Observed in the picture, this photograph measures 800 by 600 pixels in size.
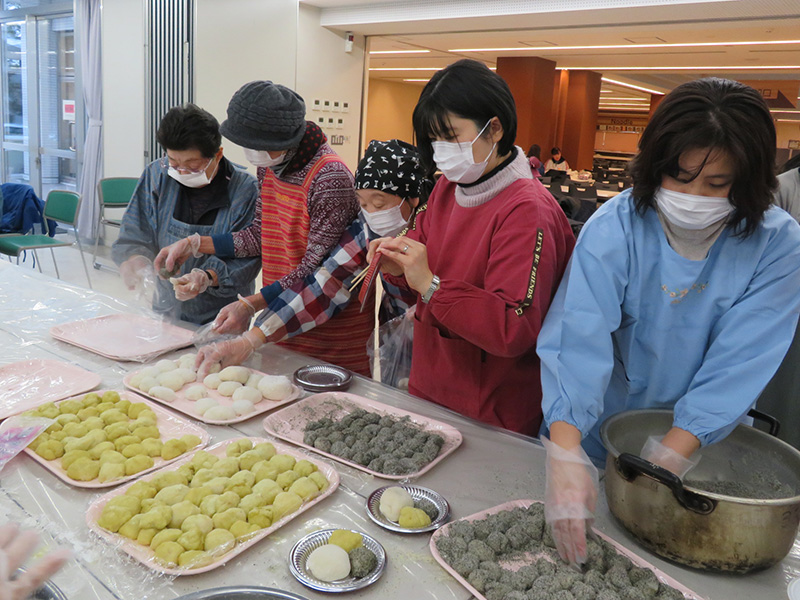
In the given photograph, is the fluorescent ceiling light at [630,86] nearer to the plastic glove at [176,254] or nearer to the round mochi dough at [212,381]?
the plastic glove at [176,254]

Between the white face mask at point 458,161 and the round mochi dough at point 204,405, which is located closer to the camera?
the white face mask at point 458,161

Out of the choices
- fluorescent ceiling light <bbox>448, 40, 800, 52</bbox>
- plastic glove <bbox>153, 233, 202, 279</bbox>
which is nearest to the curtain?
fluorescent ceiling light <bbox>448, 40, 800, 52</bbox>

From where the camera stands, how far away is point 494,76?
4.30 feet

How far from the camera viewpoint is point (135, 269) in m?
2.07

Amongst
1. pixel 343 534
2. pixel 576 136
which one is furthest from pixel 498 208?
pixel 576 136

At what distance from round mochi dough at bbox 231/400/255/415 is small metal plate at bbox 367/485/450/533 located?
1.44 feet

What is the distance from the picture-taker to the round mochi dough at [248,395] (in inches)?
58.1

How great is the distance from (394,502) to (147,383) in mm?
759

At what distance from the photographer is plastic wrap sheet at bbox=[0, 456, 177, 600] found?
2.90 ft

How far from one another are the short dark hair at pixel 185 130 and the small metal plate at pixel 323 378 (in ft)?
2.62

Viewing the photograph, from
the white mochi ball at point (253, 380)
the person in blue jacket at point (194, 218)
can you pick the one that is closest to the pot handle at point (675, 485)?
the white mochi ball at point (253, 380)

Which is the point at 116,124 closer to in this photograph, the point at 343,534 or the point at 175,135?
the point at 175,135

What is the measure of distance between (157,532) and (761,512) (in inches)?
34.1

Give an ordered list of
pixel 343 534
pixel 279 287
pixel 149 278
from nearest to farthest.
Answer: pixel 343 534 < pixel 279 287 < pixel 149 278
